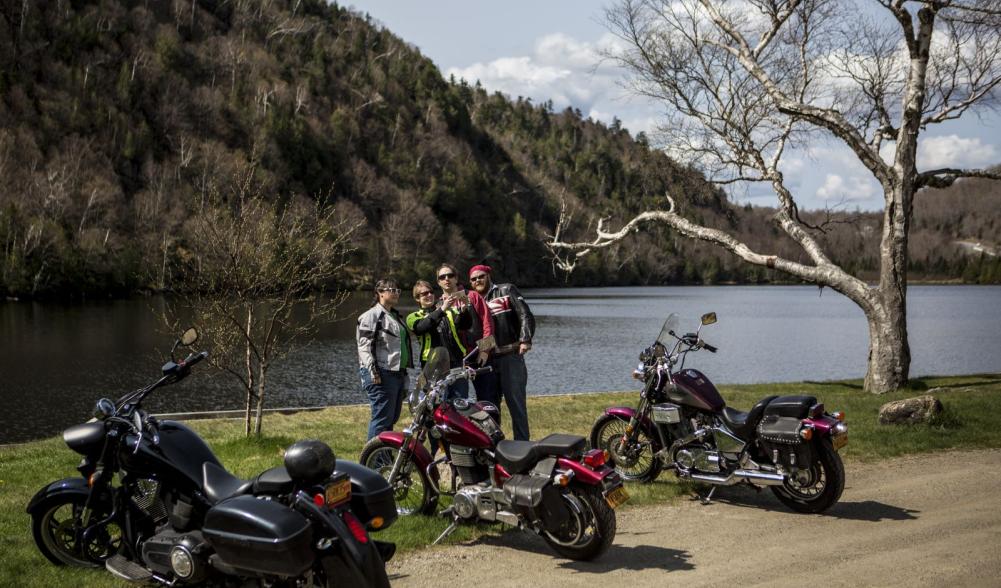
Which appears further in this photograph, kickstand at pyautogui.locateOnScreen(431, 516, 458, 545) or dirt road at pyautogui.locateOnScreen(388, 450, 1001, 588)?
kickstand at pyautogui.locateOnScreen(431, 516, 458, 545)

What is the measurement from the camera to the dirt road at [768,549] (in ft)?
16.8

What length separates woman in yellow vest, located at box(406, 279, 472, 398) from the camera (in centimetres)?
736

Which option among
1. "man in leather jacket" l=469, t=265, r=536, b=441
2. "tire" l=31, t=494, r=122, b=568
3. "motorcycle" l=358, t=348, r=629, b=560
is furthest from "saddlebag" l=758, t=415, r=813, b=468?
"tire" l=31, t=494, r=122, b=568

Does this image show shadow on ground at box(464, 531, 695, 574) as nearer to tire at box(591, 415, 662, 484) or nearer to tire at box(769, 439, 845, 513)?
tire at box(769, 439, 845, 513)

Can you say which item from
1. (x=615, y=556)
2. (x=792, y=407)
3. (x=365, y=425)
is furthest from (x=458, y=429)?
(x=365, y=425)

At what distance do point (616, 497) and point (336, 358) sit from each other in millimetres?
25457

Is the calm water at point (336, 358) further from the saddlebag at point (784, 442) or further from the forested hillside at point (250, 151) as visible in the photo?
the saddlebag at point (784, 442)

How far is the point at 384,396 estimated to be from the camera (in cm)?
780

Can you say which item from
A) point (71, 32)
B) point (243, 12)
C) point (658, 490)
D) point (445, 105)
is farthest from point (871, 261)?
point (658, 490)

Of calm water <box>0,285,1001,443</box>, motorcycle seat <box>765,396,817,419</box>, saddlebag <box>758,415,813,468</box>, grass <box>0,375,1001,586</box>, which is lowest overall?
calm water <box>0,285,1001,443</box>

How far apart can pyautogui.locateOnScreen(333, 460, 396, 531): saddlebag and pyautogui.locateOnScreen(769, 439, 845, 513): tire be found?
3.74 metres

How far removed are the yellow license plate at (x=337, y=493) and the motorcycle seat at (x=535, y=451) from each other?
5.24 ft

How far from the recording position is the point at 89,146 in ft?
302

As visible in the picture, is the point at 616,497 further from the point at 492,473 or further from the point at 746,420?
the point at 746,420
